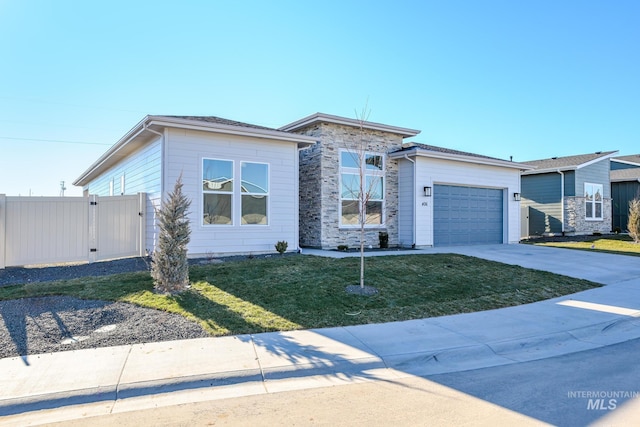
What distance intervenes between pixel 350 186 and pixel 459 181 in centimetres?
494

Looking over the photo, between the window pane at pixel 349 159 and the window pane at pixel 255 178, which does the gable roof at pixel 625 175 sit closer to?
the window pane at pixel 349 159

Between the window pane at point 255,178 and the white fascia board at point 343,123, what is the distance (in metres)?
2.85

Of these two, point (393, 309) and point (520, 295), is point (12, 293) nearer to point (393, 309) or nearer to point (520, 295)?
point (393, 309)

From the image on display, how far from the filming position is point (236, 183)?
36.9 feet

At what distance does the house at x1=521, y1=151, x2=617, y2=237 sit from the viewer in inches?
878

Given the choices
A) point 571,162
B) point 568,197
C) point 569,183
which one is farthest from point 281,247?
point 571,162

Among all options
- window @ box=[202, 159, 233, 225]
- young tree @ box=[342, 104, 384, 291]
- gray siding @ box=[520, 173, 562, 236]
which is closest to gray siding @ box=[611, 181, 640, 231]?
gray siding @ box=[520, 173, 562, 236]

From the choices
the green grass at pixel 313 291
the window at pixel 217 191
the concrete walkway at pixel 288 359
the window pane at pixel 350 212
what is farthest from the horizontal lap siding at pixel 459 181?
the concrete walkway at pixel 288 359

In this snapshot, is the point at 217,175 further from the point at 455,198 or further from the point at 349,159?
the point at 455,198

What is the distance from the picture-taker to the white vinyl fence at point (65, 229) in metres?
9.29

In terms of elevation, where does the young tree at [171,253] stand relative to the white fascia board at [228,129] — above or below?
below

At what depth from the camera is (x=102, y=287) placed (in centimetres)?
730

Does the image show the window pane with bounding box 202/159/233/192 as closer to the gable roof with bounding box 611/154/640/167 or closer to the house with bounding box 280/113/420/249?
the house with bounding box 280/113/420/249

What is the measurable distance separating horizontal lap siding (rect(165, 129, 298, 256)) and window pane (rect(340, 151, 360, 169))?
2.31m
